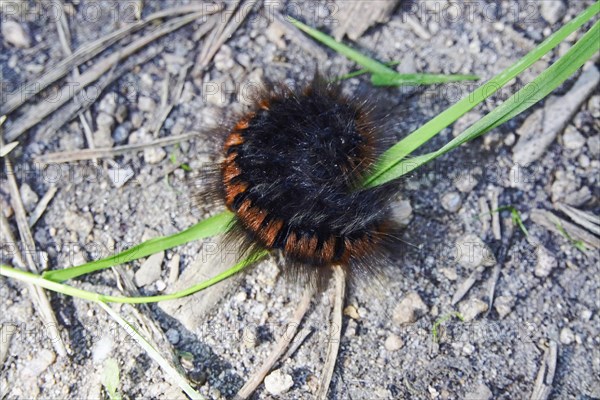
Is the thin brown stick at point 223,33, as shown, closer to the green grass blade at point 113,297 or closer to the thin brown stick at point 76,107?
the thin brown stick at point 76,107

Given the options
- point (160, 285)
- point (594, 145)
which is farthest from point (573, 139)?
point (160, 285)

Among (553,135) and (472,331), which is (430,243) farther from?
(553,135)

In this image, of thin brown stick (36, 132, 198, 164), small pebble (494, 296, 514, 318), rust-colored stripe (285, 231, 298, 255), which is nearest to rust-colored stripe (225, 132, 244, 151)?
thin brown stick (36, 132, 198, 164)

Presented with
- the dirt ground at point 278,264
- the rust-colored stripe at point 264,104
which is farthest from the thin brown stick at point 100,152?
the rust-colored stripe at point 264,104

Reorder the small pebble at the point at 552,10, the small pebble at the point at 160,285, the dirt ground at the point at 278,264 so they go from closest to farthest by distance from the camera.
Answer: the dirt ground at the point at 278,264
the small pebble at the point at 160,285
the small pebble at the point at 552,10

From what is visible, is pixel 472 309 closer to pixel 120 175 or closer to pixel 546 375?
pixel 546 375

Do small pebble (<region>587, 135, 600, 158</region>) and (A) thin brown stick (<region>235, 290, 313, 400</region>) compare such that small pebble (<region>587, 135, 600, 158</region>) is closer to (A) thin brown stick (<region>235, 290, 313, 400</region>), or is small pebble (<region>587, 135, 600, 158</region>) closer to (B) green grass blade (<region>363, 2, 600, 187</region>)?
(B) green grass blade (<region>363, 2, 600, 187</region>)
